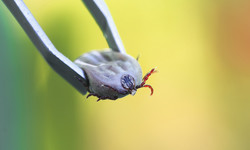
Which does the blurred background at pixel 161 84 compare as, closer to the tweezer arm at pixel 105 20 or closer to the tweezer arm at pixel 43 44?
→ the tweezer arm at pixel 105 20

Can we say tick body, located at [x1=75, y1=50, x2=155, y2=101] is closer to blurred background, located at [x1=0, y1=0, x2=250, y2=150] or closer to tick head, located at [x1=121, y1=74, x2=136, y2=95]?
tick head, located at [x1=121, y1=74, x2=136, y2=95]

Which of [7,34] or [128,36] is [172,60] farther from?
[7,34]

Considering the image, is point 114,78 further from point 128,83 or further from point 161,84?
point 161,84

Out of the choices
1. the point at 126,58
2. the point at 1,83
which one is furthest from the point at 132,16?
the point at 126,58

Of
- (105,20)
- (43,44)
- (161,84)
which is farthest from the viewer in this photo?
(161,84)

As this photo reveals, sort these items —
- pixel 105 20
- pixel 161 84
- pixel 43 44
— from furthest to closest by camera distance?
1. pixel 161 84
2. pixel 105 20
3. pixel 43 44

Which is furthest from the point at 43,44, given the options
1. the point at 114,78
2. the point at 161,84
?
the point at 161,84

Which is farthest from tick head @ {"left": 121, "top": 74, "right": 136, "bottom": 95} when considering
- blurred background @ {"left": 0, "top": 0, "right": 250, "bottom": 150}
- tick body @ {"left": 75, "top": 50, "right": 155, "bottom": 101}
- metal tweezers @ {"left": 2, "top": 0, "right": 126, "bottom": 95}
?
blurred background @ {"left": 0, "top": 0, "right": 250, "bottom": 150}
